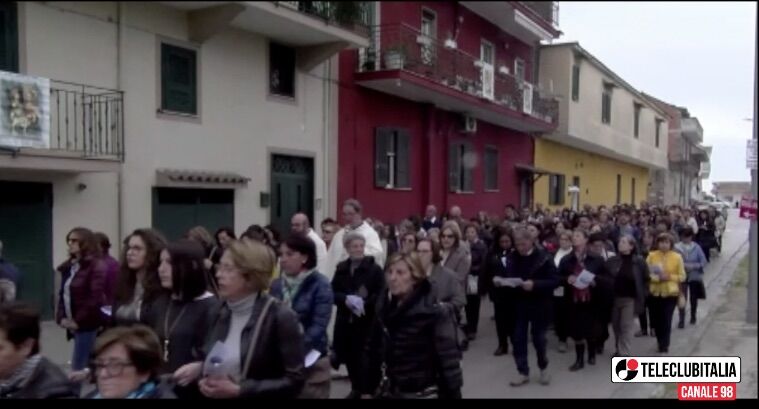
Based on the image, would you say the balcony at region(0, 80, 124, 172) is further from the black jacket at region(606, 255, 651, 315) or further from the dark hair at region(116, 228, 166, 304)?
the black jacket at region(606, 255, 651, 315)

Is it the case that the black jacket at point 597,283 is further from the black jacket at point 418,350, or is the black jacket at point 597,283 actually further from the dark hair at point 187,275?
the dark hair at point 187,275

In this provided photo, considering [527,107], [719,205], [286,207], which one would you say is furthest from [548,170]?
[286,207]

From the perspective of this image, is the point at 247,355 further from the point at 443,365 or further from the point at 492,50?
the point at 492,50

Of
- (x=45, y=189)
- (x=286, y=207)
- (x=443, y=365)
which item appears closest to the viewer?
Answer: (x=443, y=365)

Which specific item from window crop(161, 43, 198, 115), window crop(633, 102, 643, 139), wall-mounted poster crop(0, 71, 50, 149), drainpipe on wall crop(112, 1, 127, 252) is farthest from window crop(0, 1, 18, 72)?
window crop(633, 102, 643, 139)

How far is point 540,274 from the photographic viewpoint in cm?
505

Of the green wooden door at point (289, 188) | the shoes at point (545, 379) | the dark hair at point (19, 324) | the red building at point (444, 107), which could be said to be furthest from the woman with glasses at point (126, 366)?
the green wooden door at point (289, 188)

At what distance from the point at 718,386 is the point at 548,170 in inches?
61.6

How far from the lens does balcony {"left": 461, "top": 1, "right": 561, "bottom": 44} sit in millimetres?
1721

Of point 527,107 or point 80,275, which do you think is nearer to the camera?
point 527,107

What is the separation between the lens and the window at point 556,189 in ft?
12.1

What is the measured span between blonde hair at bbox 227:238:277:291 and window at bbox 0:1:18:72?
1.12 meters

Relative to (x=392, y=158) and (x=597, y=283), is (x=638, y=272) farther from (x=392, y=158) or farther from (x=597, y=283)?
(x=392, y=158)

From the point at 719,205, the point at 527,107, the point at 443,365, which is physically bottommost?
the point at 443,365
